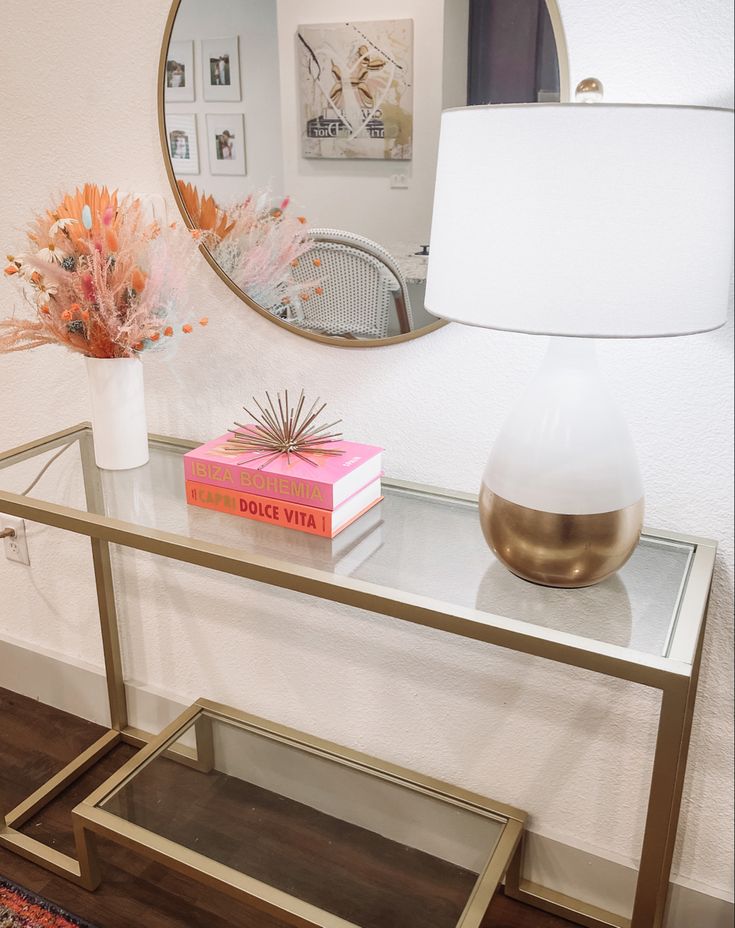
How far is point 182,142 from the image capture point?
1358mm

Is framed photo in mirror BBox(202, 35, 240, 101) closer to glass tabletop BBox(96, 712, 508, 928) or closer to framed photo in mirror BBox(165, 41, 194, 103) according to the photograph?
framed photo in mirror BBox(165, 41, 194, 103)

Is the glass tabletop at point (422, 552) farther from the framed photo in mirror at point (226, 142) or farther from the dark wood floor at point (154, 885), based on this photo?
the dark wood floor at point (154, 885)

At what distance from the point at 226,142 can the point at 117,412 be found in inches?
18.2

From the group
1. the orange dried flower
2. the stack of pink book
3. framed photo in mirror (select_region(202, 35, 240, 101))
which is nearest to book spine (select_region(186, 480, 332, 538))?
the stack of pink book

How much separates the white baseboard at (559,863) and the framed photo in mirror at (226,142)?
43.8 inches

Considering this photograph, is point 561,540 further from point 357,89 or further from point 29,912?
point 29,912

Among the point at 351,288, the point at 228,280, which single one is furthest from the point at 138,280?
the point at 351,288

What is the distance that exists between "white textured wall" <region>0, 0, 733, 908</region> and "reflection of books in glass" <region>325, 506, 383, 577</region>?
19cm

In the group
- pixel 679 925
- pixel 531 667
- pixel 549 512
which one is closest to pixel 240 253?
pixel 549 512

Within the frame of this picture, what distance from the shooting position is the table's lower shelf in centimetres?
138

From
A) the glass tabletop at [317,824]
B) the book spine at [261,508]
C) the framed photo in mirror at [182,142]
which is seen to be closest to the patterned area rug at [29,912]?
the glass tabletop at [317,824]

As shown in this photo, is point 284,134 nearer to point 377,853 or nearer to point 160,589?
point 160,589

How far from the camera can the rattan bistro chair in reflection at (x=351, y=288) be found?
4.10ft

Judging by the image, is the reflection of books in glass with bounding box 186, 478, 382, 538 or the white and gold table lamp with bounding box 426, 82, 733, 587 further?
the reflection of books in glass with bounding box 186, 478, 382, 538
